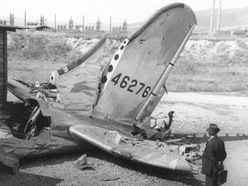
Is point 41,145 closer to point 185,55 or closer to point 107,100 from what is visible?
point 107,100

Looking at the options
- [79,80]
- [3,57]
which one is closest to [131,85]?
[79,80]

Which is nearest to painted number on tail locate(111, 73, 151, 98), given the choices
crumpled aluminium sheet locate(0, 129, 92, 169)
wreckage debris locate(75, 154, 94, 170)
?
crumpled aluminium sheet locate(0, 129, 92, 169)

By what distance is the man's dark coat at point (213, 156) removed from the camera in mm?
6680

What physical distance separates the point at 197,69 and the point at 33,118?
2746 cm

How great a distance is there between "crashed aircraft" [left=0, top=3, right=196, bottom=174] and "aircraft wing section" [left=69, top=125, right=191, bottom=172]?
0.06 ft

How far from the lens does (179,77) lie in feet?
96.8

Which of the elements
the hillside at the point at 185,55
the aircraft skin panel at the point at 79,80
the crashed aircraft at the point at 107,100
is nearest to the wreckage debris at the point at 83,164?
the crashed aircraft at the point at 107,100

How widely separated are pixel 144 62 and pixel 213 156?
3368 millimetres

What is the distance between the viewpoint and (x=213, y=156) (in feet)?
22.0

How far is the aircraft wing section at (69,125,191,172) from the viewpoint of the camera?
743 cm

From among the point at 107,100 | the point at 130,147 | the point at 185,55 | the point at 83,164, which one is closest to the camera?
the point at 130,147

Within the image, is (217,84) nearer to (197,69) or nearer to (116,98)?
(197,69)

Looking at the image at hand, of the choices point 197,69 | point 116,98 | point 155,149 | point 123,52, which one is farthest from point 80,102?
point 197,69

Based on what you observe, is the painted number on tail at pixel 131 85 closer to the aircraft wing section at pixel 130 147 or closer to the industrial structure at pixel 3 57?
the aircraft wing section at pixel 130 147
